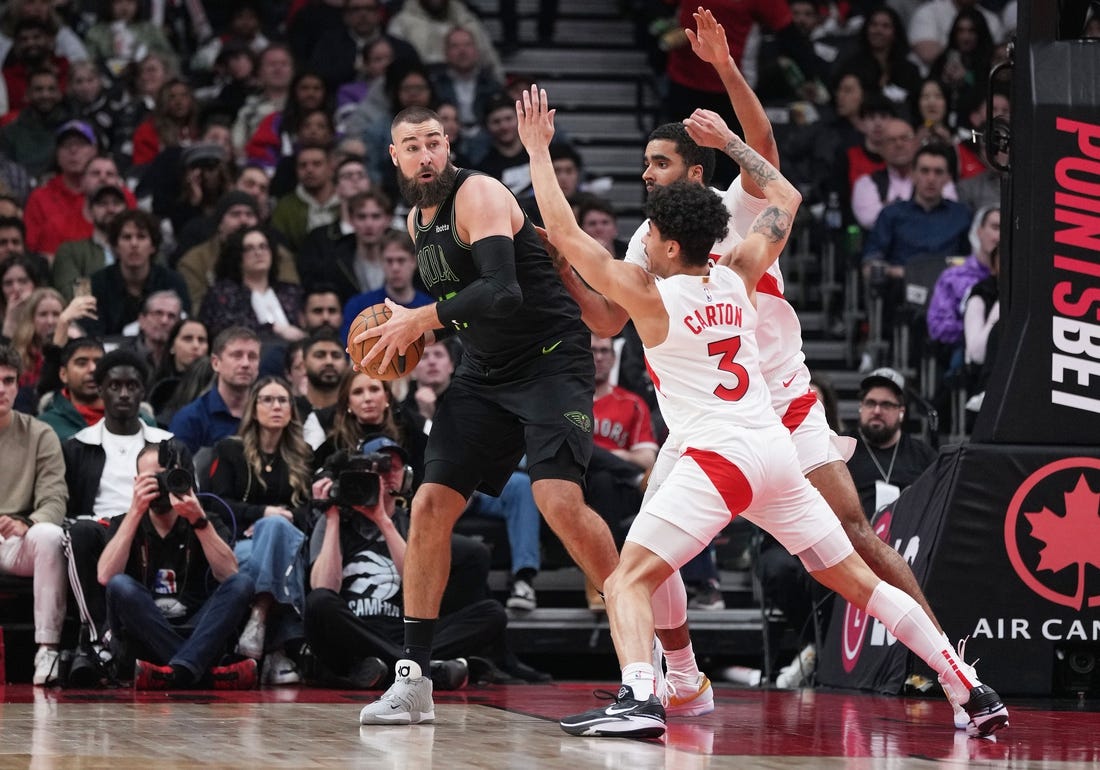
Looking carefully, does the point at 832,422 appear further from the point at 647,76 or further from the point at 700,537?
the point at 647,76

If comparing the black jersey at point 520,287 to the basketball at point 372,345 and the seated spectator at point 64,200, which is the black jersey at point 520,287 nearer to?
the basketball at point 372,345

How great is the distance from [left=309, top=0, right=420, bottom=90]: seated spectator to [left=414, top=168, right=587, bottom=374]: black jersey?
9.01 meters

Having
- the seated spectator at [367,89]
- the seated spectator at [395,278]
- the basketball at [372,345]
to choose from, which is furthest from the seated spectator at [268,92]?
the basketball at [372,345]

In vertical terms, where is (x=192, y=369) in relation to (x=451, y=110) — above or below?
below

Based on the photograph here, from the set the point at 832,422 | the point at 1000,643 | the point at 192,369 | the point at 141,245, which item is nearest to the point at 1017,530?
the point at 1000,643

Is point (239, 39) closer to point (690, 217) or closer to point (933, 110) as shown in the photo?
point (933, 110)

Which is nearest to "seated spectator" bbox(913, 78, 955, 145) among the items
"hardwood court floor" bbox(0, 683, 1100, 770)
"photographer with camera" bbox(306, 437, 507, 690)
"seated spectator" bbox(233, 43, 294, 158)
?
"seated spectator" bbox(233, 43, 294, 158)

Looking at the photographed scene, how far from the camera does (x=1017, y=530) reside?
25.2ft

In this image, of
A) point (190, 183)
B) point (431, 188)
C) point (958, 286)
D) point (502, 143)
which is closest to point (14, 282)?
point (190, 183)

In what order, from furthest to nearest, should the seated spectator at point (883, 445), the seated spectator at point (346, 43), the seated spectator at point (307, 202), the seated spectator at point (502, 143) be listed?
the seated spectator at point (346, 43), the seated spectator at point (502, 143), the seated spectator at point (307, 202), the seated spectator at point (883, 445)

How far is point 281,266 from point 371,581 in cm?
402

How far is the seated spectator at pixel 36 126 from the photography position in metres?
14.2

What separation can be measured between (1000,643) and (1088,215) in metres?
1.98

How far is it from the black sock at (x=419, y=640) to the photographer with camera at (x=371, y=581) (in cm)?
202
